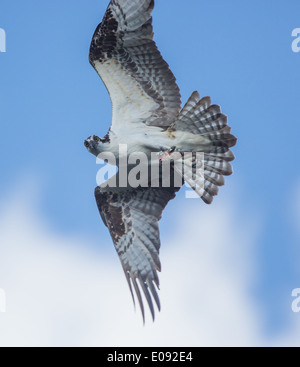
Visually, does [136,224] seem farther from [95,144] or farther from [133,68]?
[133,68]

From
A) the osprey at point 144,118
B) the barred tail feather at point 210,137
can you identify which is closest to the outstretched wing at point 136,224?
the osprey at point 144,118

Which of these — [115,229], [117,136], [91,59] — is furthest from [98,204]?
[91,59]

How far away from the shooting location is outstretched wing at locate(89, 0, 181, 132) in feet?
36.0

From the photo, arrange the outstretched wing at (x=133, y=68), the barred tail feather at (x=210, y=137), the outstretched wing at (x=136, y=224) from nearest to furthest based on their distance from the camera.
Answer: the outstretched wing at (x=133, y=68) → the barred tail feather at (x=210, y=137) → the outstretched wing at (x=136, y=224)

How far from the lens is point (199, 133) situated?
37.7ft

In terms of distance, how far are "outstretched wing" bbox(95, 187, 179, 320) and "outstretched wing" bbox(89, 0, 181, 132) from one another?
1.20 meters

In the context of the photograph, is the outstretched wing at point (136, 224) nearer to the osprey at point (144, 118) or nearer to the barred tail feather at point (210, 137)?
the osprey at point (144, 118)

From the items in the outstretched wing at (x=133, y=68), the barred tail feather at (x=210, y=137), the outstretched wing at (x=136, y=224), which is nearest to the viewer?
the outstretched wing at (x=133, y=68)

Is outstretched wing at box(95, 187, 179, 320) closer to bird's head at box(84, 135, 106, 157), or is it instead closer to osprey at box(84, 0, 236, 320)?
osprey at box(84, 0, 236, 320)

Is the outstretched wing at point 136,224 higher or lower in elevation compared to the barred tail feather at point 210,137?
lower

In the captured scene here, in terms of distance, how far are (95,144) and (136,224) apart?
1.49 m

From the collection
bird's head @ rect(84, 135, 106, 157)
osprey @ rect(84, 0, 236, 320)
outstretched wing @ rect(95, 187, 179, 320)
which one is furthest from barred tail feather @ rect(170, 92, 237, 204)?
bird's head @ rect(84, 135, 106, 157)

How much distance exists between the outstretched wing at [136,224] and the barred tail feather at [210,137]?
66 centimetres

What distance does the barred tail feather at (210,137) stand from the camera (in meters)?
11.3
